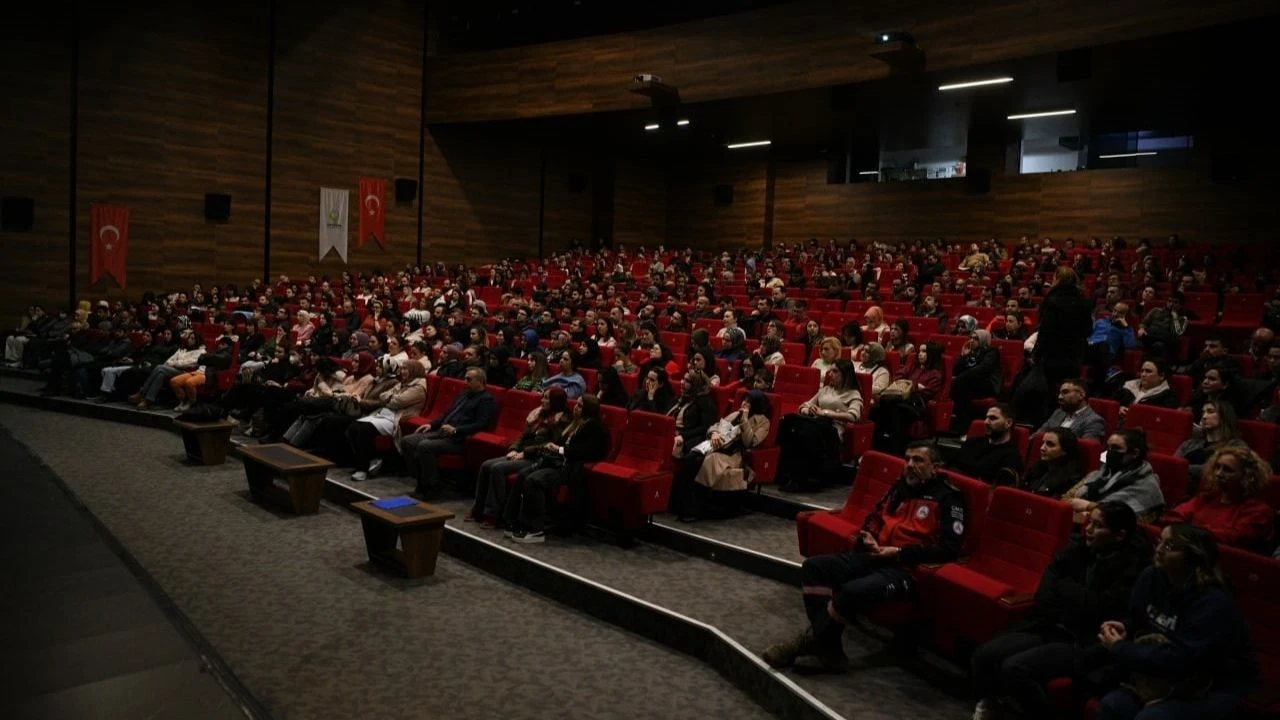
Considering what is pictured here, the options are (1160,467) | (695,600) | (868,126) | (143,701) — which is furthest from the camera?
(868,126)

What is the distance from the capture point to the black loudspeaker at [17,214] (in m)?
11.3

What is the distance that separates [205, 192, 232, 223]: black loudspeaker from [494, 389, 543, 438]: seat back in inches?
369

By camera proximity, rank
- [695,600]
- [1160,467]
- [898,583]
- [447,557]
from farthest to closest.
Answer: [447,557] → [695,600] → [1160,467] → [898,583]

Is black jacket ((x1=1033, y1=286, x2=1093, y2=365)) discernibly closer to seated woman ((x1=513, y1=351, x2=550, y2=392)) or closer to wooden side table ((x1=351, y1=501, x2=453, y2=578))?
seated woman ((x1=513, y1=351, x2=550, y2=392))

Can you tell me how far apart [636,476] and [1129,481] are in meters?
2.28

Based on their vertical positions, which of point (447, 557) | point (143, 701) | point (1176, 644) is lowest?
point (447, 557)

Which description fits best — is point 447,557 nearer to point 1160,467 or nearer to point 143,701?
point 143,701

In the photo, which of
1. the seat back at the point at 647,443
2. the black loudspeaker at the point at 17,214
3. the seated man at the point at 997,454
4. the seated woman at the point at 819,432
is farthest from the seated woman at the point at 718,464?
the black loudspeaker at the point at 17,214

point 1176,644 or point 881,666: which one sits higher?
point 1176,644

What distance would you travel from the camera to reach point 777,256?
13305mm

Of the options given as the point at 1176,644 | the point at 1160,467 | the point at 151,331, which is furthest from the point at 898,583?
the point at 151,331

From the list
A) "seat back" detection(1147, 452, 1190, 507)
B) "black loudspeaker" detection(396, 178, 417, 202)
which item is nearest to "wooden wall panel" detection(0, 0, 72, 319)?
"black loudspeaker" detection(396, 178, 417, 202)

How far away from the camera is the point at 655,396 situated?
5.38 meters

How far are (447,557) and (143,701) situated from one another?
2431 millimetres
